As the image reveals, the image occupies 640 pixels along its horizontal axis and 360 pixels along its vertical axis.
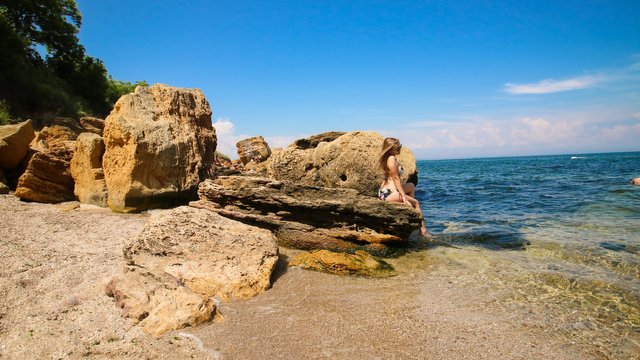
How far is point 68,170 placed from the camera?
11.2 metres

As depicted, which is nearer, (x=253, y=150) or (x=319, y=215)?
(x=319, y=215)

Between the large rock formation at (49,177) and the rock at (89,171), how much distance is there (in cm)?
39

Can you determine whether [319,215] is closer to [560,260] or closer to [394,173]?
[394,173]

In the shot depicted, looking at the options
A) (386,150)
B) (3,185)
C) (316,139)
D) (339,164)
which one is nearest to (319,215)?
(386,150)

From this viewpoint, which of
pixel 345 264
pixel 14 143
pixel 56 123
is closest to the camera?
pixel 345 264

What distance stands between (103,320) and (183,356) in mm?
1381

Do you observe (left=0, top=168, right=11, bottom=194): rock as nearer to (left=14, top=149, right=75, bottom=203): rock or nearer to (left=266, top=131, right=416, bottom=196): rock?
(left=14, top=149, right=75, bottom=203): rock

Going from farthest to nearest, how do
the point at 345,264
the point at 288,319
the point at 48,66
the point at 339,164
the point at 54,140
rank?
the point at 48,66 < the point at 54,140 < the point at 339,164 < the point at 345,264 < the point at 288,319

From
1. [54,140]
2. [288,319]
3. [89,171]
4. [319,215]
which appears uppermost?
[54,140]

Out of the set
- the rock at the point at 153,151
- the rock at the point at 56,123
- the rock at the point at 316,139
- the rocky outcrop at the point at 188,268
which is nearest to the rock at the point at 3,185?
the rock at the point at 153,151

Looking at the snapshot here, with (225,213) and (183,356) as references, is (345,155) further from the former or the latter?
(183,356)

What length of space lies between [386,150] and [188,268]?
5.75m

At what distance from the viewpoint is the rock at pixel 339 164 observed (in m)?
10.7

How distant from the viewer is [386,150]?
9391 mm
